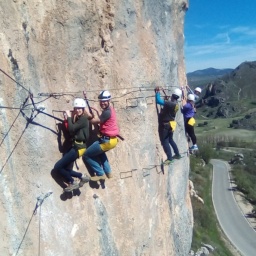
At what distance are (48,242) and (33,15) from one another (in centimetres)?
473

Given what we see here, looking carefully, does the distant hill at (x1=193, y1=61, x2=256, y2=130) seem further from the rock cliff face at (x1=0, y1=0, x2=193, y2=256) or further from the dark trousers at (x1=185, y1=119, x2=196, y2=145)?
the rock cliff face at (x1=0, y1=0, x2=193, y2=256)

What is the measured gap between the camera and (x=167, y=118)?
1248 centimetres

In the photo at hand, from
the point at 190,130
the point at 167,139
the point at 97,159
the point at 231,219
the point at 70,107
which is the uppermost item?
the point at 70,107

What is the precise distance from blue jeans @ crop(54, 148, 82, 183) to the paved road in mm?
33979

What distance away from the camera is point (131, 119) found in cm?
1153

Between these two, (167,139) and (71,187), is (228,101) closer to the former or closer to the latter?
(167,139)

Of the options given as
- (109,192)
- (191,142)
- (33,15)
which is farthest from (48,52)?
(191,142)

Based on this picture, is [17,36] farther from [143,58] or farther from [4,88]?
[143,58]

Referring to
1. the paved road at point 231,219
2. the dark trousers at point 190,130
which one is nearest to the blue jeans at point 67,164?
the dark trousers at point 190,130

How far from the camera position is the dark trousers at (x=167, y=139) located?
12.6m

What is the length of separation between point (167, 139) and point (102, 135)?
328cm

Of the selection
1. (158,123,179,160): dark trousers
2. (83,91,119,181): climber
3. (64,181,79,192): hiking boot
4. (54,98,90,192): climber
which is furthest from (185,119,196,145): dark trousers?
(64,181,79,192): hiking boot

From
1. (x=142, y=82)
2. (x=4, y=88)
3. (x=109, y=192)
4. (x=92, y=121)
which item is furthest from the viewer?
(x=142, y=82)

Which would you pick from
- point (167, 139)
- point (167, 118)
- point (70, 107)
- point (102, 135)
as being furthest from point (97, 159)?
point (167, 139)
